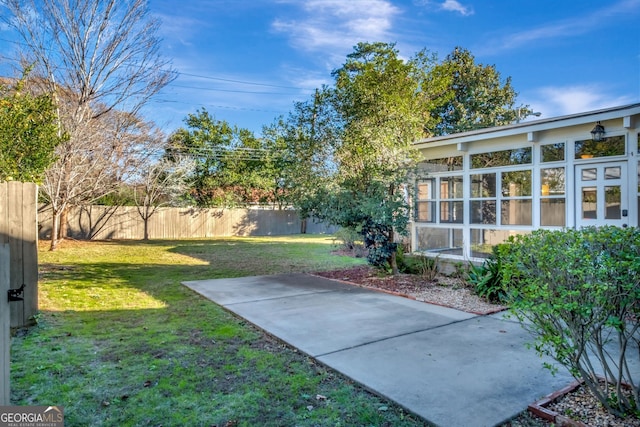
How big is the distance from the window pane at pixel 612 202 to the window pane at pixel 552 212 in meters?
0.64

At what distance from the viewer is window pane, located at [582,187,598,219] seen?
6.49 metres

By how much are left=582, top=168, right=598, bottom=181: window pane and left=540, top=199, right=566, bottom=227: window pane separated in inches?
20.4

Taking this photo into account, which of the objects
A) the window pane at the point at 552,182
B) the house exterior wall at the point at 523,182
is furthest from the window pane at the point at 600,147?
the window pane at the point at 552,182

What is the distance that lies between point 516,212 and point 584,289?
556cm

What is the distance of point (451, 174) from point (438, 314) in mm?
4081

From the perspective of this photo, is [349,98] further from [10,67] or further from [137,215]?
[137,215]

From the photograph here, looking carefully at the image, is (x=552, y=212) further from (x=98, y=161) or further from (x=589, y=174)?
(x=98, y=161)

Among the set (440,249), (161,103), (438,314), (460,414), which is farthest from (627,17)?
(161,103)

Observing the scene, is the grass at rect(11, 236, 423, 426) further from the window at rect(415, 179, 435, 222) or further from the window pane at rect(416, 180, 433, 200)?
the window pane at rect(416, 180, 433, 200)

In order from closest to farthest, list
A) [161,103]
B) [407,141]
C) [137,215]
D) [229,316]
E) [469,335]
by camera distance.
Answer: [469,335]
[229,316]
[407,141]
[161,103]
[137,215]

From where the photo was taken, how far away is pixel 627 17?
29.9ft

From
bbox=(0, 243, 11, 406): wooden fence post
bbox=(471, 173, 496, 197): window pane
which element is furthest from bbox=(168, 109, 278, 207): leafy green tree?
bbox=(0, 243, 11, 406): wooden fence post

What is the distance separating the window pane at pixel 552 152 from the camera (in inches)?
273

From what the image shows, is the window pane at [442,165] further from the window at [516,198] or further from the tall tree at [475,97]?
the tall tree at [475,97]
